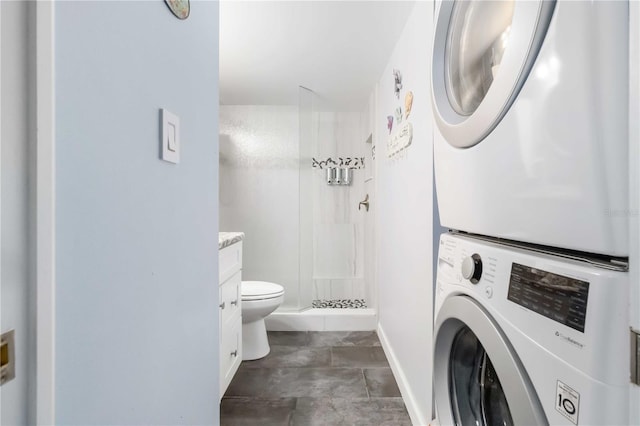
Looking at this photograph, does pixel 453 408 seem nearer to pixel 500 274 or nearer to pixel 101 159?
pixel 500 274

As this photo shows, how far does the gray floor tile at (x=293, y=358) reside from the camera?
204cm

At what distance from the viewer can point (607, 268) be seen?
1.31 feet

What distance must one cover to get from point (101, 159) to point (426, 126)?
1.20m

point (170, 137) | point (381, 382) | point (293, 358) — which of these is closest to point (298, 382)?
point (293, 358)

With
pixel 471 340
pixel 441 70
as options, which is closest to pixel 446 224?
pixel 471 340

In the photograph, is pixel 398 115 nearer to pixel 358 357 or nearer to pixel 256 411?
pixel 358 357

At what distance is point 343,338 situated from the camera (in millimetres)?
2471

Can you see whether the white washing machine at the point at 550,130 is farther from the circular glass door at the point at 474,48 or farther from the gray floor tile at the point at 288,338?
the gray floor tile at the point at 288,338

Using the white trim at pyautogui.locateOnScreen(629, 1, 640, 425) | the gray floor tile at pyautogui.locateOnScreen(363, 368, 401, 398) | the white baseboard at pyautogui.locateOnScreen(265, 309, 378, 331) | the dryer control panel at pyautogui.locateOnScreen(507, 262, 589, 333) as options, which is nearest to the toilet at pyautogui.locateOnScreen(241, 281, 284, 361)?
the white baseboard at pyautogui.locateOnScreen(265, 309, 378, 331)

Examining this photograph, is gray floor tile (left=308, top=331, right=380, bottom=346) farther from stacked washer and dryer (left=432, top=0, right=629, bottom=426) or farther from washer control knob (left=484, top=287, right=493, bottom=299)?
washer control knob (left=484, top=287, right=493, bottom=299)

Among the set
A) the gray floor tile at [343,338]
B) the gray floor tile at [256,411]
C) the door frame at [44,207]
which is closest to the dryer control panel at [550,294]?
the door frame at [44,207]

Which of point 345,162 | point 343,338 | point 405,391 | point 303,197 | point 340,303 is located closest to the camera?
point 405,391

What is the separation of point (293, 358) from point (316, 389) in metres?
0.42

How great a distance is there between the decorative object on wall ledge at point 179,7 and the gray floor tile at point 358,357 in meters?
2.01
